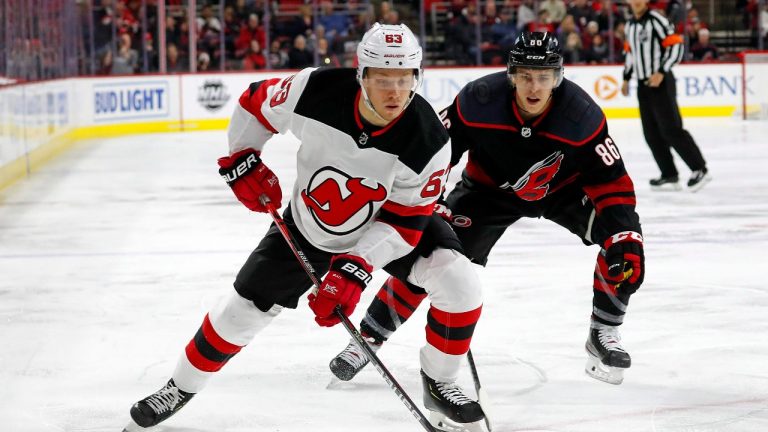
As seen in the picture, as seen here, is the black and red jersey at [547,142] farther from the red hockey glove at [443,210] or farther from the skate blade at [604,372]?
the skate blade at [604,372]

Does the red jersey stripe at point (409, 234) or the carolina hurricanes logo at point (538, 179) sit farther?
the carolina hurricanes logo at point (538, 179)

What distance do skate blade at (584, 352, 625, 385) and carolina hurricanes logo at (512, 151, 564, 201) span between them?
50 centimetres

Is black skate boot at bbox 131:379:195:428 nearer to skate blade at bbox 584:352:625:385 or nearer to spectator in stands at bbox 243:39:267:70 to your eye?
skate blade at bbox 584:352:625:385

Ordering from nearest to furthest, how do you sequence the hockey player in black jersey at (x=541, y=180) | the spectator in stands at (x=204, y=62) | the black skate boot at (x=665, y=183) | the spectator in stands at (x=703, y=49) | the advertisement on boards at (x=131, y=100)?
the hockey player in black jersey at (x=541, y=180)
the black skate boot at (x=665, y=183)
the advertisement on boards at (x=131, y=100)
the spectator in stands at (x=204, y=62)
the spectator in stands at (x=703, y=49)

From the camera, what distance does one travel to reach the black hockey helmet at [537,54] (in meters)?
2.94

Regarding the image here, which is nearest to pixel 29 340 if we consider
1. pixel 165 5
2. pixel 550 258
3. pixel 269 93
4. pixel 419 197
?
pixel 269 93

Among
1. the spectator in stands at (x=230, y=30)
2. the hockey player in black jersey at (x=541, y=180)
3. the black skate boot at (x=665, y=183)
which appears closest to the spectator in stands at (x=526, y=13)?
the spectator in stands at (x=230, y=30)

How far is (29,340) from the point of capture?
11.8 ft

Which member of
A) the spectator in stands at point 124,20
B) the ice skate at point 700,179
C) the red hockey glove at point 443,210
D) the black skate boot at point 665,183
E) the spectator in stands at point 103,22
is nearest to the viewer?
the red hockey glove at point 443,210

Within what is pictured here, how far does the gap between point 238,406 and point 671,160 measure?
16.1 ft

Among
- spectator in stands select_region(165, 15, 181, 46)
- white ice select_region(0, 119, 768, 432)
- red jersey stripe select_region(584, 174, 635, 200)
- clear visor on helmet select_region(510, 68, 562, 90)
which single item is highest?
clear visor on helmet select_region(510, 68, 562, 90)

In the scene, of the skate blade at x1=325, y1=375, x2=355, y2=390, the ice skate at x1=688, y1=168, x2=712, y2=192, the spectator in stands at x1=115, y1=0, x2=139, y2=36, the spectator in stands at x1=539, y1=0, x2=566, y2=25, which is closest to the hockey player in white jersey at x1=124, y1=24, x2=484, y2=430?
the skate blade at x1=325, y1=375, x2=355, y2=390

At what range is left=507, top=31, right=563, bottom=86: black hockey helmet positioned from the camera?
9.64 ft

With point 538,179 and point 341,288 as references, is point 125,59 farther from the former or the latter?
point 341,288
